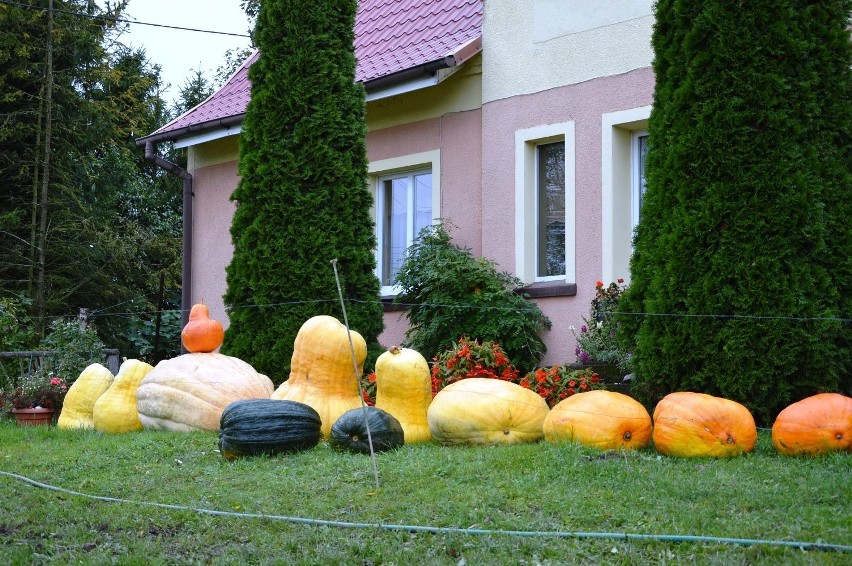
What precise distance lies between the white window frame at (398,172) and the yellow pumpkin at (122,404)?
11.5 feet

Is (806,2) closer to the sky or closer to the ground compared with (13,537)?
closer to the sky

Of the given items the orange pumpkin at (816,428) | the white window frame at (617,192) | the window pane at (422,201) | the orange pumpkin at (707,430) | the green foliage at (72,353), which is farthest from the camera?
the window pane at (422,201)

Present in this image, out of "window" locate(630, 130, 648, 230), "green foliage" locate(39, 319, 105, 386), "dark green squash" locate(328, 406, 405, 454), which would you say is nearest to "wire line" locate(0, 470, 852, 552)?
"dark green squash" locate(328, 406, 405, 454)

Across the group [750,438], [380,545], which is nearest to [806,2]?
[750,438]

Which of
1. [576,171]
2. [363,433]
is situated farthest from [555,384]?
[576,171]

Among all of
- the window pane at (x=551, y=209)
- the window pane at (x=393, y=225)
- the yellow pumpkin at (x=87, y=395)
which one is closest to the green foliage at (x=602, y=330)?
the window pane at (x=551, y=209)

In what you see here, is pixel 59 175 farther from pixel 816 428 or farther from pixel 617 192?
pixel 816 428

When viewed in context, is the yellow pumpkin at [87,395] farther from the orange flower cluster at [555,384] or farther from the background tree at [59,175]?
the background tree at [59,175]

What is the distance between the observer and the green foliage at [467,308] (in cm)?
996

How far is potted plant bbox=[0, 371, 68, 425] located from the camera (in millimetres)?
10570

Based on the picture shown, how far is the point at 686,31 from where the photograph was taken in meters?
7.17

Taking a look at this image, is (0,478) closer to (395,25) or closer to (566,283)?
(566,283)

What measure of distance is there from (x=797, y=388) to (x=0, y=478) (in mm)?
5422

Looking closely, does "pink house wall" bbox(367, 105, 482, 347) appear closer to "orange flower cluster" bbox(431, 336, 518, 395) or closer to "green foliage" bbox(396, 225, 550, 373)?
"green foliage" bbox(396, 225, 550, 373)
